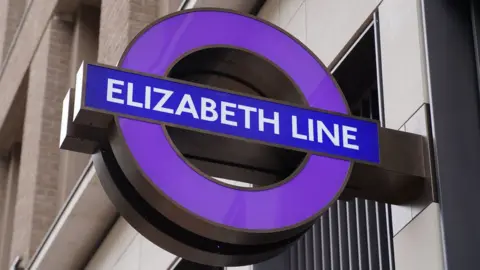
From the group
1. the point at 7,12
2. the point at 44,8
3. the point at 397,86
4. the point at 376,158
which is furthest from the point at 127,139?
the point at 7,12

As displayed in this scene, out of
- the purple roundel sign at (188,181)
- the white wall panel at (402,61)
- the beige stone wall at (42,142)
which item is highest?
the beige stone wall at (42,142)

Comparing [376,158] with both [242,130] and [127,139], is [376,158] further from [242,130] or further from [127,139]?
[127,139]

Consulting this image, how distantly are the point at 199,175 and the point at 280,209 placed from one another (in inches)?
16.9

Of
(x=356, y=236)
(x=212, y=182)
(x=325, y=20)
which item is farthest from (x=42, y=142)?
(x=212, y=182)

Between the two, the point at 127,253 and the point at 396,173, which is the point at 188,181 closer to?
the point at 396,173

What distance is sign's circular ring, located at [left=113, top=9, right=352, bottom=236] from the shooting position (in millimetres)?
5062

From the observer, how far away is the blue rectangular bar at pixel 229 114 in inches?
202

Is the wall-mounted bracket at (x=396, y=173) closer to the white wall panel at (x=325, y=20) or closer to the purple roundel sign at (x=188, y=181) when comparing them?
the purple roundel sign at (x=188, y=181)

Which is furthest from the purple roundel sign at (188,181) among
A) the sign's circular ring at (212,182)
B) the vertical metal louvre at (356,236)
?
the vertical metal louvre at (356,236)

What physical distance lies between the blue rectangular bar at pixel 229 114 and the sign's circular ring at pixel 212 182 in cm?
9

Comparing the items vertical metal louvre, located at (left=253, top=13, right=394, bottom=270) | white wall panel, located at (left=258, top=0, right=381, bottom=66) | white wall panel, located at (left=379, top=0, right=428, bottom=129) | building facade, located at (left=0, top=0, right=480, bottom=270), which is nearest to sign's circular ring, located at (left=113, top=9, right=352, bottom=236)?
building facade, located at (left=0, top=0, right=480, bottom=270)

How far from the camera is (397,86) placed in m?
6.23

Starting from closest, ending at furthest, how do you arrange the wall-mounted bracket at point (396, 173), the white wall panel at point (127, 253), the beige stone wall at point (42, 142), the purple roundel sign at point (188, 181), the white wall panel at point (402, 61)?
1. the purple roundel sign at point (188, 181)
2. the wall-mounted bracket at point (396, 173)
3. the white wall panel at point (402, 61)
4. the white wall panel at point (127, 253)
5. the beige stone wall at point (42, 142)

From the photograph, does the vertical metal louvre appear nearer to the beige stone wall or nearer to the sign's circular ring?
the sign's circular ring
